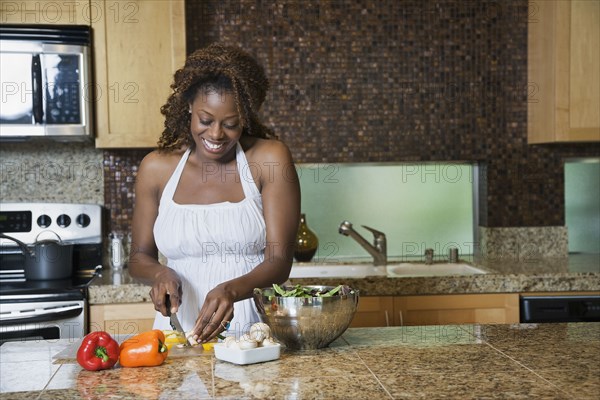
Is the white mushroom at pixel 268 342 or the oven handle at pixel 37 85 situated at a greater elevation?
the oven handle at pixel 37 85

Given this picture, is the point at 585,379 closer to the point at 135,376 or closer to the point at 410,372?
the point at 410,372

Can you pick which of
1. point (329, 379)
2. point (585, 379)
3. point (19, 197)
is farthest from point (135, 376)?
point (19, 197)

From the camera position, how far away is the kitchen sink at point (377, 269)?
3627 mm

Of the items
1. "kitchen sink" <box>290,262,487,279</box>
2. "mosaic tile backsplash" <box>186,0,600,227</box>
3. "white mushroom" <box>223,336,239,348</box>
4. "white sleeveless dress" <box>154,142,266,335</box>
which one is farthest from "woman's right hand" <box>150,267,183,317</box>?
"mosaic tile backsplash" <box>186,0,600,227</box>

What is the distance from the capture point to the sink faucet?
12.0ft

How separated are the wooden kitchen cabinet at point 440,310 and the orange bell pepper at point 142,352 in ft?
5.13

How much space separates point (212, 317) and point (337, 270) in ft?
6.28

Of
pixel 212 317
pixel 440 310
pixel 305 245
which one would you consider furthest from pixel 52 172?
pixel 212 317

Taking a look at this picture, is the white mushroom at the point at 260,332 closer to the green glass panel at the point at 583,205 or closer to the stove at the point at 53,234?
the stove at the point at 53,234

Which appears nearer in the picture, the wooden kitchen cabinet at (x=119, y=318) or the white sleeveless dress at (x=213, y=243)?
the white sleeveless dress at (x=213, y=243)

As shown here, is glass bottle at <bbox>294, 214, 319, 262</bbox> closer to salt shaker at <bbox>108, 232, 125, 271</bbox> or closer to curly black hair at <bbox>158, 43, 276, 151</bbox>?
salt shaker at <bbox>108, 232, 125, 271</bbox>

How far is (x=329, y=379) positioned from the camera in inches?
63.1

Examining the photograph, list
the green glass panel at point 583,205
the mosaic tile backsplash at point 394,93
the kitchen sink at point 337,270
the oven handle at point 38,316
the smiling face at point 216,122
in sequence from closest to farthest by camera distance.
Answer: the smiling face at point 216,122 < the oven handle at point 38,316 < the kitchen sink at point 337,270 < the mosaic tile backsplash at point 394,93 < the green glass panel at point 583,205

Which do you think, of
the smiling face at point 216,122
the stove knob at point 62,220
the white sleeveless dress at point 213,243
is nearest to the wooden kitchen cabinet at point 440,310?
the white sleeveless dress at point 213,243
